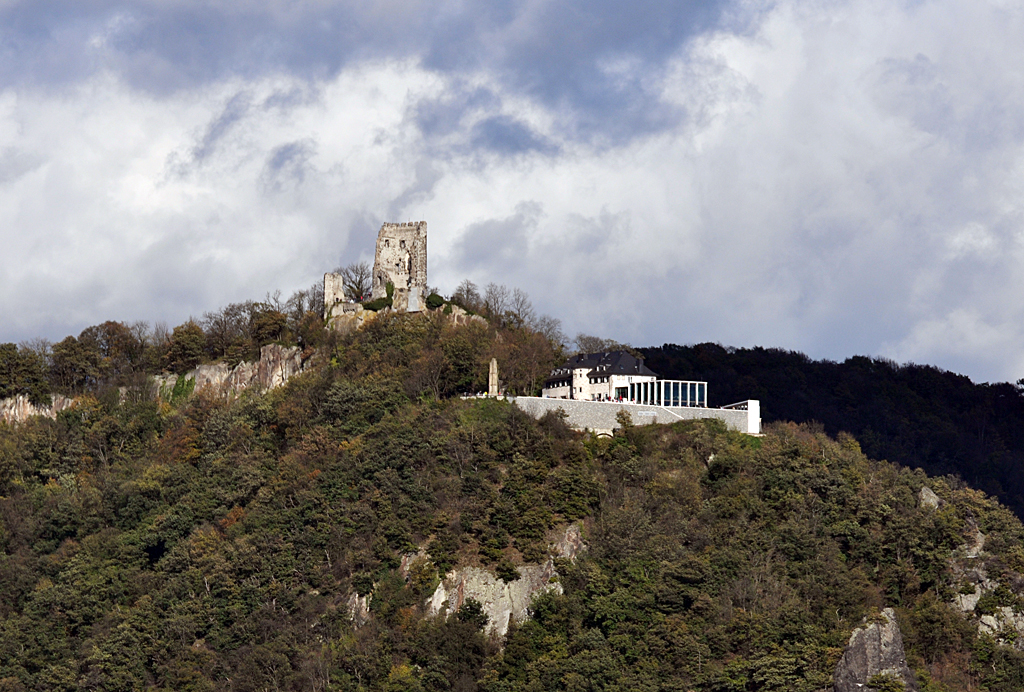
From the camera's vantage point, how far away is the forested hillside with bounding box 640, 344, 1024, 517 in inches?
4658

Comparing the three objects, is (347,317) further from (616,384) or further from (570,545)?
(570,545)

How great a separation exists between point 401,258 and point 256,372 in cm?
1134

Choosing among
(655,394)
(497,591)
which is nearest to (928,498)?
(655,394)

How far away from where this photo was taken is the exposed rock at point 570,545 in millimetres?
70438

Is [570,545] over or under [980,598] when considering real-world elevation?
over

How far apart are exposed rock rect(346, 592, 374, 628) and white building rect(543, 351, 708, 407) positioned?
634 inches

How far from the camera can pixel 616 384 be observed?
81.1m

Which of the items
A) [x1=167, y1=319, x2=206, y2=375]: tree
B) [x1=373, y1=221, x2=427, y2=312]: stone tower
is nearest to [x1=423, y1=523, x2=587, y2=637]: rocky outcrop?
[x1=373, y1=221, x2=427, y2=312]: stone tower

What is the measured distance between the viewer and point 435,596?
69812 mm

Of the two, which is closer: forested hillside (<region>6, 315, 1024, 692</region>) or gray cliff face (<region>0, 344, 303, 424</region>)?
forested hillside (<region>6, 315, 1024, 692</region>)

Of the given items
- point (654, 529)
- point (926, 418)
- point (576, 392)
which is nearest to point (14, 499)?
point (576, 392)

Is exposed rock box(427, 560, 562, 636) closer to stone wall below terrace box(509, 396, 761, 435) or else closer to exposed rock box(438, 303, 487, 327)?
stone wall below terrace box(509, 396, 761, 435)

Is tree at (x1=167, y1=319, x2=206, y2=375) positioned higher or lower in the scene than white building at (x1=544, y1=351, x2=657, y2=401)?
higher

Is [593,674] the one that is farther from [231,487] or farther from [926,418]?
[926,418]
